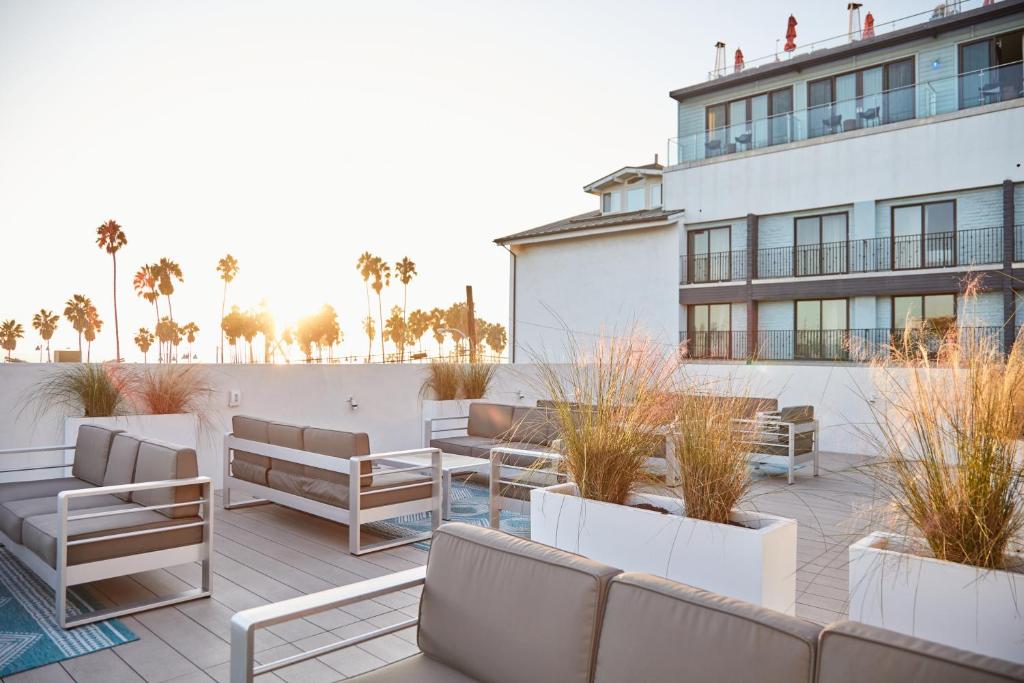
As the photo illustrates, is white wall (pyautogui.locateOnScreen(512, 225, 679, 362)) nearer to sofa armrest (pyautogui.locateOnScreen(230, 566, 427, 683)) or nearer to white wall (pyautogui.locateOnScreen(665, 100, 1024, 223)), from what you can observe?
white wall (pyautogui.locateOnScreen(665, 100, 1024, 223))

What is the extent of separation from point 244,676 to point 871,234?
15043 millimetres

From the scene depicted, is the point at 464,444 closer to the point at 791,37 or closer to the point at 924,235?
the point at 924,235

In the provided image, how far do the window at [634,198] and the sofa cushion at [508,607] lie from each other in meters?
17.1

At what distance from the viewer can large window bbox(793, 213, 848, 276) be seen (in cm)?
1472

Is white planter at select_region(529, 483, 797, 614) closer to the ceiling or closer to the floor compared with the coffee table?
closer to the ceiling

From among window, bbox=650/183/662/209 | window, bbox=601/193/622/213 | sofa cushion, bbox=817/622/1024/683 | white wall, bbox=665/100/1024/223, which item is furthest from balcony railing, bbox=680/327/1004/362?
sofa cushion, bbox=817/622/1024/683

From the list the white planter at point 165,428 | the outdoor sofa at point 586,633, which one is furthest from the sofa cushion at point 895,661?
the white planter at point 165,428

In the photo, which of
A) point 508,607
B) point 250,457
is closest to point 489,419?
point 250,457

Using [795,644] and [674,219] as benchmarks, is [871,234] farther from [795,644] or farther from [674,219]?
[795,644]

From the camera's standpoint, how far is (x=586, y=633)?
1.66 metres

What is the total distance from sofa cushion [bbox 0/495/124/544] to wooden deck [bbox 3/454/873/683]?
477mm

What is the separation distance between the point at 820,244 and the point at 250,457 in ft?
43.1

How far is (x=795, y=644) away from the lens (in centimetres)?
136

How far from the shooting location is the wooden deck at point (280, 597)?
282 centimetres
